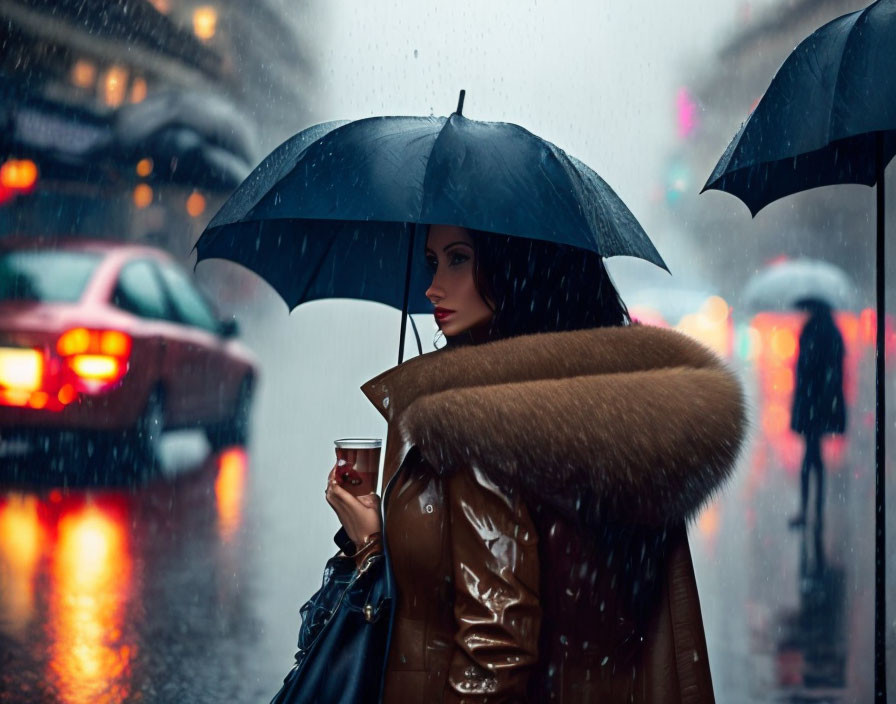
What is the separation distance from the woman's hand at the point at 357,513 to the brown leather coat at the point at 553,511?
190 millimetres

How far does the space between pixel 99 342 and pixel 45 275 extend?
71 centimetres

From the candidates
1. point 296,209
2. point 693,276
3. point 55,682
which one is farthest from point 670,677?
point 693,276

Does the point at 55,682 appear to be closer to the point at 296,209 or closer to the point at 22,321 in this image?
the point at 296,209

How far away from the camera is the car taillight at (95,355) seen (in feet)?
27.0

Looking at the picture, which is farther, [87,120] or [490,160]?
[87,120]

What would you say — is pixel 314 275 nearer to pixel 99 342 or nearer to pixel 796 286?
pixel 99 342

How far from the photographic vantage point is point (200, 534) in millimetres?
7320

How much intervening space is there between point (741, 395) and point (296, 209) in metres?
1.24

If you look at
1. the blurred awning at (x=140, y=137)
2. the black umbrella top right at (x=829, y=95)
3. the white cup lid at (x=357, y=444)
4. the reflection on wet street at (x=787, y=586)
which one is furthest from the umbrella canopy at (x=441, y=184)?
the blurred awning at (x=140, y=137)

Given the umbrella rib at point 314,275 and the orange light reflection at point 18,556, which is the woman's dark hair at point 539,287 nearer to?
the umbrella rib at point 314,275

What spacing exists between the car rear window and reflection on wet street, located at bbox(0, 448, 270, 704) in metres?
1.51

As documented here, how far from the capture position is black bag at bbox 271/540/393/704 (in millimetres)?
2039

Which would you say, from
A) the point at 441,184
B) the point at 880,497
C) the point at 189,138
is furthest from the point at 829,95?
the point at 189,138

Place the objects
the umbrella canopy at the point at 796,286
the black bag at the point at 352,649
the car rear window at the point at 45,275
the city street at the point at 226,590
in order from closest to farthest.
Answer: the black bag at the point at 352,649 < the city street at the point at 226,590 < the car rear window at the point at 45,275 < the umbrella canopy at the point at 796,286
